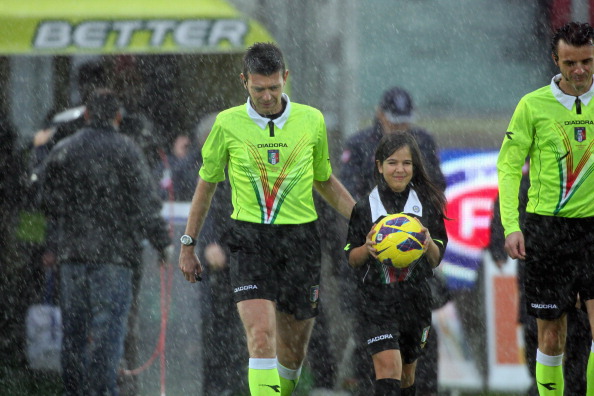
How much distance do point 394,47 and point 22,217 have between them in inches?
182

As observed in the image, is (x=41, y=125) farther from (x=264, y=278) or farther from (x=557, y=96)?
(x=557, y=96)

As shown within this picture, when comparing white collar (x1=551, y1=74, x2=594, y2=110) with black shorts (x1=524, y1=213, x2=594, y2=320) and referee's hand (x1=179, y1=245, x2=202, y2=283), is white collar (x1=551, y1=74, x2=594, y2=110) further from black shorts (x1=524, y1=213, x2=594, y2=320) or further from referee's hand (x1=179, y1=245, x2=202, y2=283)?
referee's hand (x1=179, y1=245, x2=202, y2=283)

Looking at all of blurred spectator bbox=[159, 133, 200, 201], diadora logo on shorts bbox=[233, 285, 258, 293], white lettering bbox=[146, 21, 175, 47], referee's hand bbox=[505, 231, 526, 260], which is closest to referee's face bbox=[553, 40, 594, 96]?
referee's hand bbox=[505, 231, 526, 260]

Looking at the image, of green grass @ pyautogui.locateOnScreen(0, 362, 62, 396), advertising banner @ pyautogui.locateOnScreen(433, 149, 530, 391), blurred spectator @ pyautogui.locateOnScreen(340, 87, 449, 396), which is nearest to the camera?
blurred spectator @ pyautogui.locateOnScreen(340, 87, 449, 396)

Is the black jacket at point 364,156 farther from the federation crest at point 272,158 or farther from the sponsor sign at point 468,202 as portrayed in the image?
the federation crest at point 272,158

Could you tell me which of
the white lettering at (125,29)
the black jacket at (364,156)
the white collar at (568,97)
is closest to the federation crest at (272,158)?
the white collar at (568,97)

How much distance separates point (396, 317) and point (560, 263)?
1.11 meters

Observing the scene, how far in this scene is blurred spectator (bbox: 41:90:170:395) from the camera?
32.2ft

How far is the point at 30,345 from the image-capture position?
11938 mm

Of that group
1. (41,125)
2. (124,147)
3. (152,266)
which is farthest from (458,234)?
(41,125)

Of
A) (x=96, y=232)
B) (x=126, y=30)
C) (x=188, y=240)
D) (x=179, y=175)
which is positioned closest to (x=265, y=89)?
(x=188, y=240)

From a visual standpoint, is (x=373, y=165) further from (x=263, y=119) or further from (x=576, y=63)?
(x=576, y=63)

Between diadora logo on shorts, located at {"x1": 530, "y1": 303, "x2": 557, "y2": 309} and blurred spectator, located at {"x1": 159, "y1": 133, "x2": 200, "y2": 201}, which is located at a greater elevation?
blurred spectator, located at {"x1": 159, "y1": 133, "x2": 200, "y2": 201}

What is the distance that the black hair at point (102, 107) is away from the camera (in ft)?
32.3
